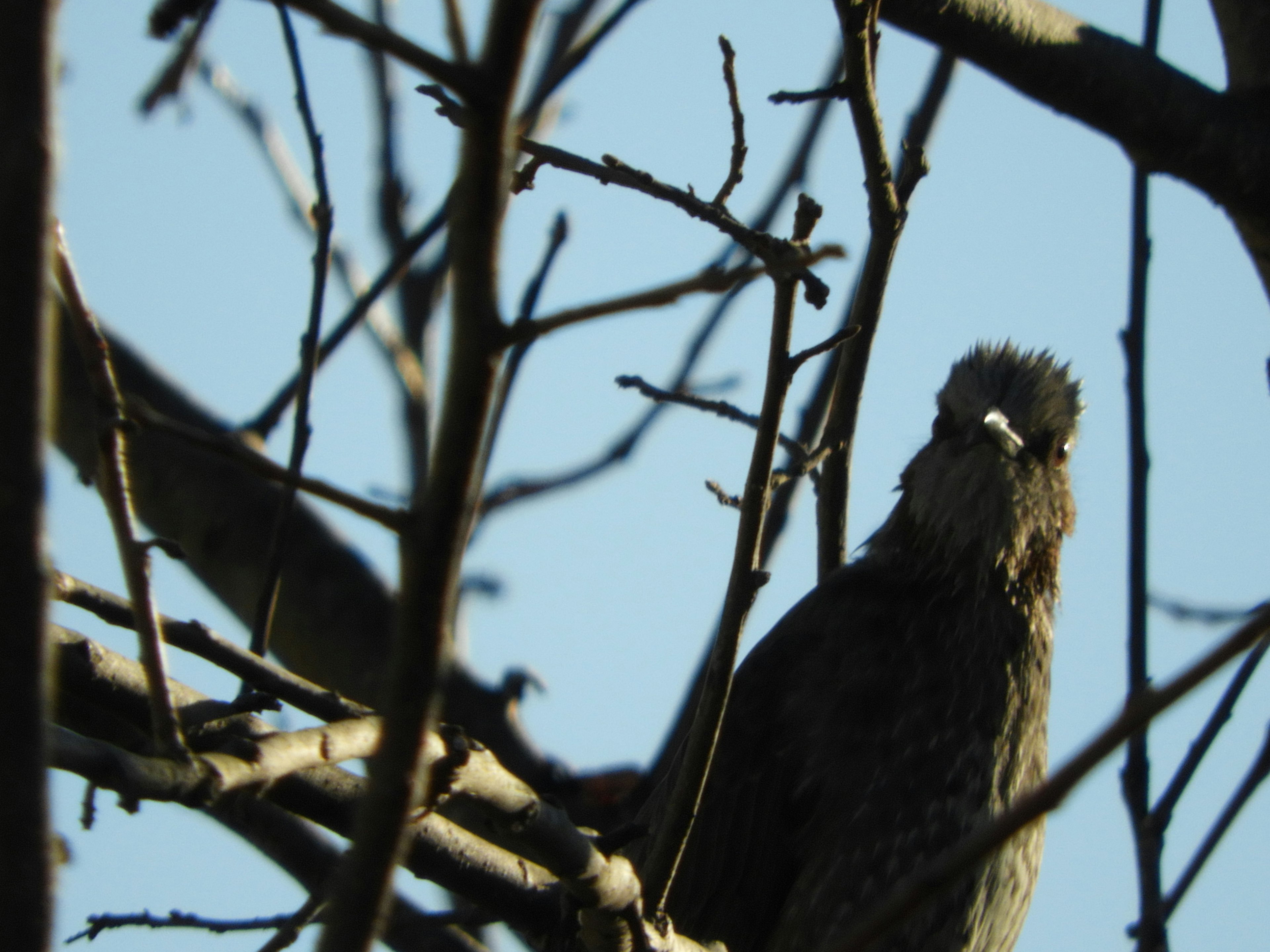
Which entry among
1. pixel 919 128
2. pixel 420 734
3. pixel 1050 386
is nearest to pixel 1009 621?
pixel 1050 386

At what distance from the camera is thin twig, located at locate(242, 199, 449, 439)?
3.56 metres

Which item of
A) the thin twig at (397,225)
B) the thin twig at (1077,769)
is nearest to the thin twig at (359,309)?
the thin twig at (397,225)

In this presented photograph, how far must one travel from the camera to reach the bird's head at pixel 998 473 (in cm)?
427

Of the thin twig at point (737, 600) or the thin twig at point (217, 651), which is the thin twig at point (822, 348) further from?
the thin twig at point (217, 651)

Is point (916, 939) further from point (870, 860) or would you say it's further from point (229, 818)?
point (229, 818)

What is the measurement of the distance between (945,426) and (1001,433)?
343mm

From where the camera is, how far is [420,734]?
1272 mm

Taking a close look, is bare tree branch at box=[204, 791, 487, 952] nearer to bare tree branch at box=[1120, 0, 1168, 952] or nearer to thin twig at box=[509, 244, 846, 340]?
bare tree branch at box=[1120, 0, 1168, 952]

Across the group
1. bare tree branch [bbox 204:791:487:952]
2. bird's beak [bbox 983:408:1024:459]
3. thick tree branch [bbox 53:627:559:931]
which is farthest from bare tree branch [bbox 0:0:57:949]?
bird's beak [bbox 983:408:1024:459]

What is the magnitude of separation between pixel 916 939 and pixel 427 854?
2.04 meters

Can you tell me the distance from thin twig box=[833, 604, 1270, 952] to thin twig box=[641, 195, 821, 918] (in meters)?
0.86

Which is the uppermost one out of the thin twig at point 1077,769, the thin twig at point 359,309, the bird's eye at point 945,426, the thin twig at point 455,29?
the bird's eye at point 945,426

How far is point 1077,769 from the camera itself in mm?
1237

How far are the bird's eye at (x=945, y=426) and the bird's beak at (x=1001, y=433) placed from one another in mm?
203
